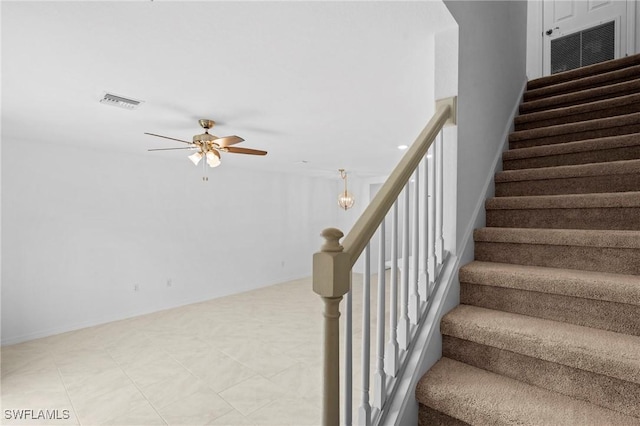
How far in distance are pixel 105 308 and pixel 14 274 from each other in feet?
3.66

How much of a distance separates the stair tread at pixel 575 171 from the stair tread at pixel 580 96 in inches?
43.4

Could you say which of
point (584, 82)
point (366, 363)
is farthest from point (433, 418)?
point (584, 82)

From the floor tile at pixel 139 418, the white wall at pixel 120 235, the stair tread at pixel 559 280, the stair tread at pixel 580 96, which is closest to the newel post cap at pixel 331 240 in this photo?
the stair tread at pixel 559 280

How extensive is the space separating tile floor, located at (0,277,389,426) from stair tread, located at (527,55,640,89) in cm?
321

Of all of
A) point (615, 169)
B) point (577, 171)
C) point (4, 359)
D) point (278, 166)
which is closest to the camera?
point (615, 169)

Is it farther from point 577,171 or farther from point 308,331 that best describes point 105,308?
point 577,171

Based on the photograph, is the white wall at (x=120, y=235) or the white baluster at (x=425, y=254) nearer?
the white baluster at (x=425, y=254)

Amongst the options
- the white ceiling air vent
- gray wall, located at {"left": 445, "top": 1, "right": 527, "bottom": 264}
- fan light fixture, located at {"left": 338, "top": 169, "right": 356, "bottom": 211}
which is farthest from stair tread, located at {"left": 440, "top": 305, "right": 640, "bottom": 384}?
fan light fixture, located at {"left": 338, "top": 169, "right": 356, "bottom": 211}

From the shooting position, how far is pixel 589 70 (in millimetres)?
3084

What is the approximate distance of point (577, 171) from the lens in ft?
6.33

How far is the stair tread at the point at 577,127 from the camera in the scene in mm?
2127

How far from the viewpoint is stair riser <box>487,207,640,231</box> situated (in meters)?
1.63

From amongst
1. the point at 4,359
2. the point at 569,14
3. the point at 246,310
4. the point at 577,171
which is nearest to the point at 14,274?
the point at 4,359

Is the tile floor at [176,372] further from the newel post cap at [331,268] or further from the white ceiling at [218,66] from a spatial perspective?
the white ceiling at [218,66]
